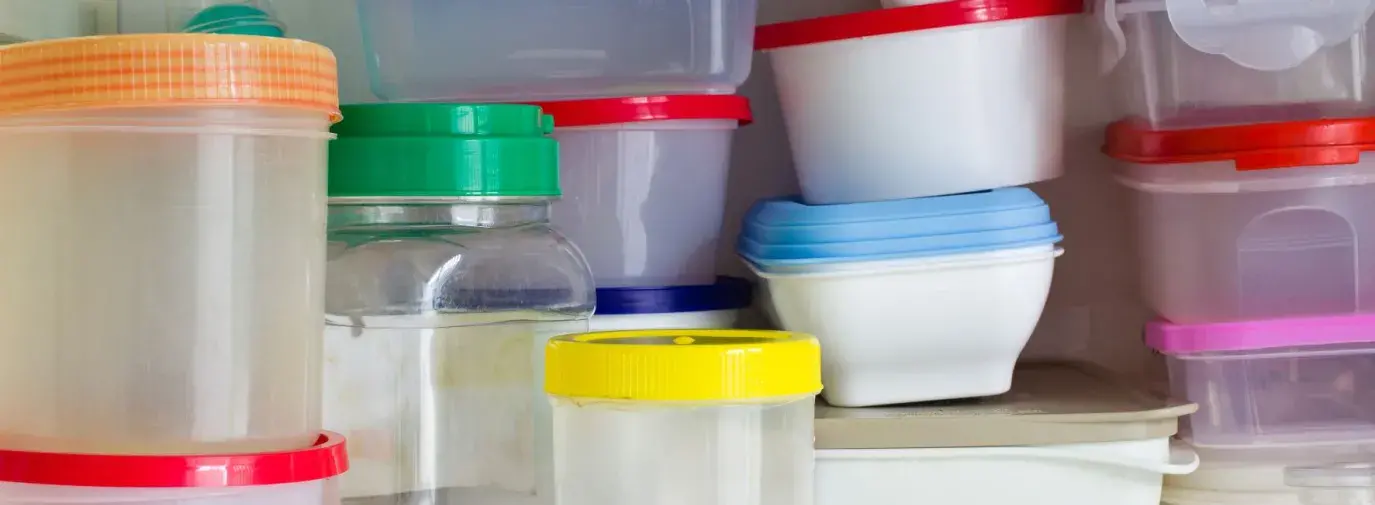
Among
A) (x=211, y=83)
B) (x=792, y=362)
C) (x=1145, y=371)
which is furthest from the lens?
(x=1145, y=371)

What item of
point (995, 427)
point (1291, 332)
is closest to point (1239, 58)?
point (1291, 332)

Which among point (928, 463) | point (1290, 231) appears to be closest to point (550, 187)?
point (928, 463)

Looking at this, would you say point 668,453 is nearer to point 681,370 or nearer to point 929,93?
point 681,370

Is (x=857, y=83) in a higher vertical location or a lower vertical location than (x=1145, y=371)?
higher

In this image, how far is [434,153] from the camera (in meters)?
0.80

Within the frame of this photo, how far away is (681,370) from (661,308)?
10.3 inches

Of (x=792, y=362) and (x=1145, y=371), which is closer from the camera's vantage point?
(x=792, y=362)

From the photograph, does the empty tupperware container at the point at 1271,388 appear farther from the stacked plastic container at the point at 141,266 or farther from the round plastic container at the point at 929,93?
the stacked plastic container at the point at 141,266

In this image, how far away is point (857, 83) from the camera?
97cm

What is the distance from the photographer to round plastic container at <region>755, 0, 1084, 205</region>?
951 mm

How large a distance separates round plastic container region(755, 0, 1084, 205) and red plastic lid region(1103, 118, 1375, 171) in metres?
0.11

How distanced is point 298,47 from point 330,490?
0.24 metres

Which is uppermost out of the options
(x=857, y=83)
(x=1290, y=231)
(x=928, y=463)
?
(x=857, y=83)

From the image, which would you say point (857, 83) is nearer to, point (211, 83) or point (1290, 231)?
point (1290, 231)
